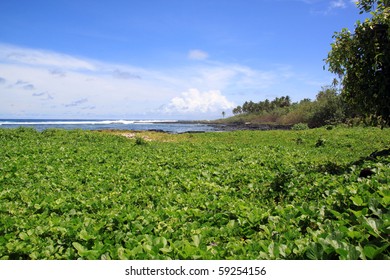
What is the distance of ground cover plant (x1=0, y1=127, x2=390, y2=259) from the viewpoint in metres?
4.02

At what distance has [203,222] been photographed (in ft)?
20.0

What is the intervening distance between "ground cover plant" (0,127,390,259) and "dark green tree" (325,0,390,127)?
2.45 metres

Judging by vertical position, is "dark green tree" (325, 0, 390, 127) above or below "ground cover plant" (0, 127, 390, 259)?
above

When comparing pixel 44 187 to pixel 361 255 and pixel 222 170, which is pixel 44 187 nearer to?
pixel 222 170

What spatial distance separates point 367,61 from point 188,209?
835 cm

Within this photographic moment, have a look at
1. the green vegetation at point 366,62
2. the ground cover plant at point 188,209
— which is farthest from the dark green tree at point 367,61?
the ground cover plant at point 188,209

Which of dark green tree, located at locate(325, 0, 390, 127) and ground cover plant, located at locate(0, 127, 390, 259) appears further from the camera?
dark green tree, located at locate(325, 0, 390, 127)

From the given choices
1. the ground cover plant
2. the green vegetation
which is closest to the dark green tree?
the green vegetation

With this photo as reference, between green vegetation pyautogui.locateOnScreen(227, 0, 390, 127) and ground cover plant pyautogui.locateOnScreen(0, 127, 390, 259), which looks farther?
green vegetation pyautogui.locateOnScreen(227, 0, 390, 127)

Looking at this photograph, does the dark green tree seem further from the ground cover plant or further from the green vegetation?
the ground cover plant

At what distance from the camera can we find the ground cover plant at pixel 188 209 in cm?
402
